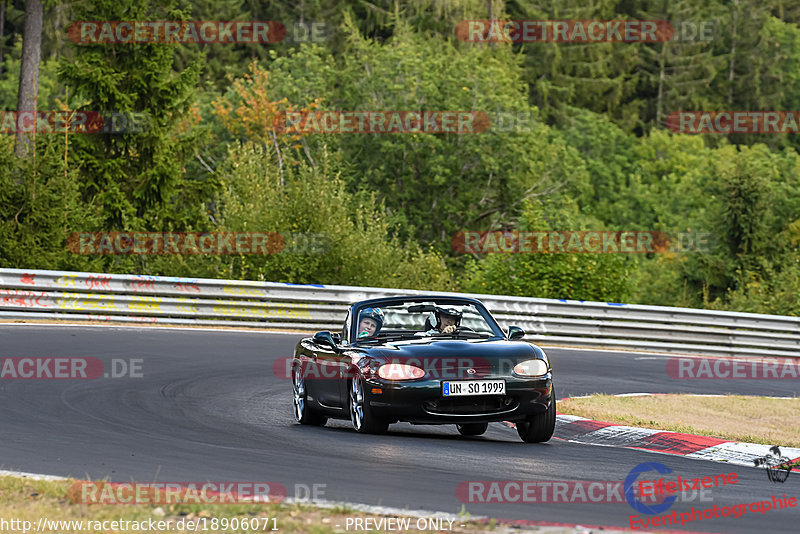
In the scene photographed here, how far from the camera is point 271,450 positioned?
9.73 m

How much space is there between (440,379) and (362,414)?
884 millimetres

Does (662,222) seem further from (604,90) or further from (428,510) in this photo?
(428,510)

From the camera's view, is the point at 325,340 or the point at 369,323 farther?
the point at 325,340

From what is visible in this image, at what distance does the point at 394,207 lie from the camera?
173ft

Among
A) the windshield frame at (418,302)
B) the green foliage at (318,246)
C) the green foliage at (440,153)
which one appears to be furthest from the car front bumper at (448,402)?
the green foliage at (440,153)

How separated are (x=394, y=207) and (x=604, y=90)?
37381 millimetres

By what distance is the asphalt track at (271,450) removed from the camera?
764cm

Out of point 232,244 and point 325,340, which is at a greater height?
point 232,244

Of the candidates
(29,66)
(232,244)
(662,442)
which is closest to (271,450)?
(662,442)

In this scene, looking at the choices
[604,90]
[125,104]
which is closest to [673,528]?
[125,104]

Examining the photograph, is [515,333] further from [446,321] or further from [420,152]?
[420,152]

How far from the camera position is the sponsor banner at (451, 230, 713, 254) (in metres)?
28.8

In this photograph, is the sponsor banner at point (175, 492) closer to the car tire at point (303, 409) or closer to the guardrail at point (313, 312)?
the car tire at point (303, 409)

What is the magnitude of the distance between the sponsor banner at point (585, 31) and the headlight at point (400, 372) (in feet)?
188
